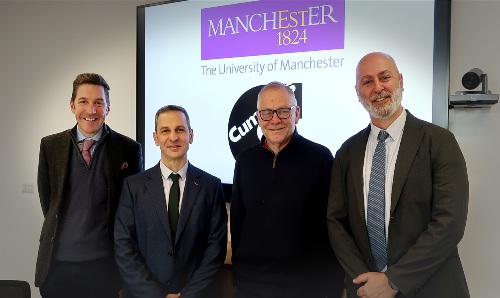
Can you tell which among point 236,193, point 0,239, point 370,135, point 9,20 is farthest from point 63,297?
point 9,20

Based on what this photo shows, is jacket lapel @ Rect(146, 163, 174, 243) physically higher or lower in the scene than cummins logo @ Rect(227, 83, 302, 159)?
lower

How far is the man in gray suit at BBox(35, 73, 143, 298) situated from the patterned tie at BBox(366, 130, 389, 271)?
4.25 feet

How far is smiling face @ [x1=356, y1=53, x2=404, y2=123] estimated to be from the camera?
73.0 inches

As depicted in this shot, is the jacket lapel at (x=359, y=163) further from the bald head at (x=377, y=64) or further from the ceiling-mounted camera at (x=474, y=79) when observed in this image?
the ceiling-mounted camera at (x=474, y=79)

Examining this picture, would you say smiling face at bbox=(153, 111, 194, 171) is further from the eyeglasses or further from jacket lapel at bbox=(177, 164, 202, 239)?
the eyeglasses

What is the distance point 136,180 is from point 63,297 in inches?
29.5

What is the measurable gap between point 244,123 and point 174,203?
1.15 metres

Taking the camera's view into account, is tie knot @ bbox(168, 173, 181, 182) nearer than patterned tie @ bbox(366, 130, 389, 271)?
No

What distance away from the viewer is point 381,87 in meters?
1.86

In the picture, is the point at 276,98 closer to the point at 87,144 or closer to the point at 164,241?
the point at 164,241

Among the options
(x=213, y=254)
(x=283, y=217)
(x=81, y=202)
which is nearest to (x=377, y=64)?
(x=283, y=217)

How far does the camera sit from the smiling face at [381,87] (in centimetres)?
185

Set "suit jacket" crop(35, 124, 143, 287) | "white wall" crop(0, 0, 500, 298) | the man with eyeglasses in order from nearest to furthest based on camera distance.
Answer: the man with eyeglasses
"suit jacket" crop(35, 124, 143, 287)
"white wall" crop(0, 0, 500, 298)

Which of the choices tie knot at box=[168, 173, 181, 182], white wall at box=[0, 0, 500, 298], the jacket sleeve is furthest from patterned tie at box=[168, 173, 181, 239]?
white wall at box=[0, 0, 500, 298]
